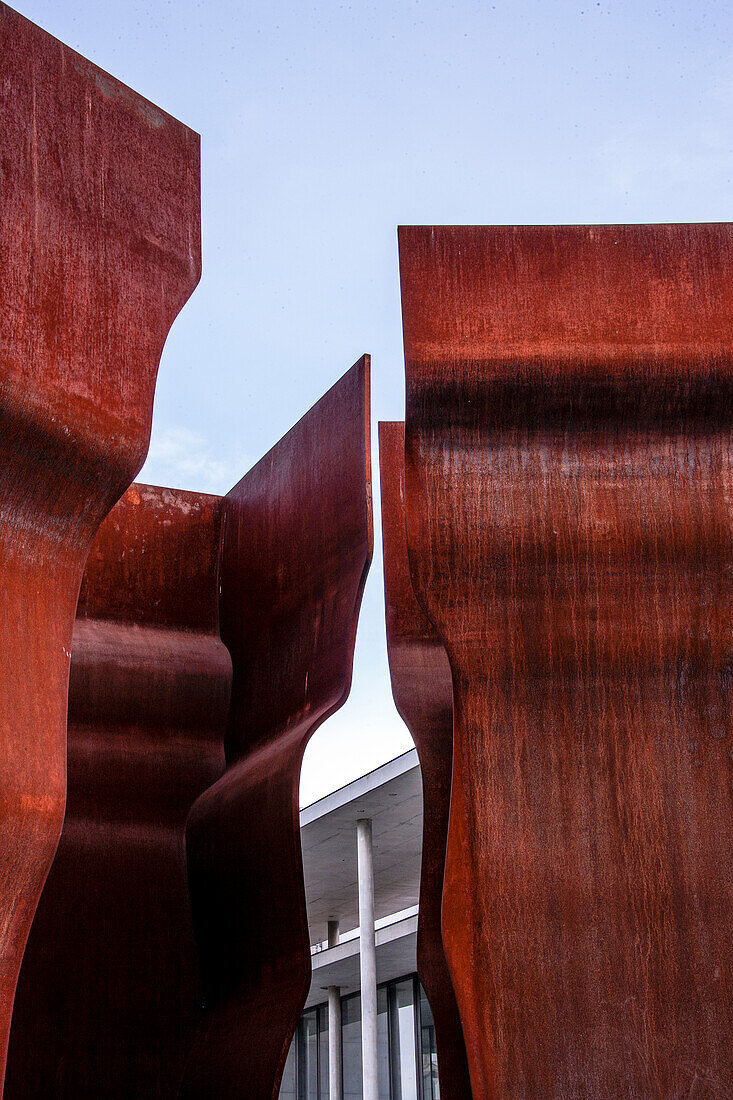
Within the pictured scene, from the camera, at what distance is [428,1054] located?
59.2 feet

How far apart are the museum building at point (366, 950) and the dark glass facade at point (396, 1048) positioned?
15mm

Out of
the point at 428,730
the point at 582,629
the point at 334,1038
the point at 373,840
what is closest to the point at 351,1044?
the point at 334,1038

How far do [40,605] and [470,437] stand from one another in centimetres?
248

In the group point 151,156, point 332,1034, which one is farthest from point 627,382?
point 332,1034

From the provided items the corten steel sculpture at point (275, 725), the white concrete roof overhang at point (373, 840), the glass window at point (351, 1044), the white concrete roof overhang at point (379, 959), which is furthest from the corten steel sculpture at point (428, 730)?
the glass window at point (351, 1044)

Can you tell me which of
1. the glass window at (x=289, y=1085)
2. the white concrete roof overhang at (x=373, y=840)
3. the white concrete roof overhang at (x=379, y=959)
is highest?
the white concrete roof overhang at (x=373, y=840)

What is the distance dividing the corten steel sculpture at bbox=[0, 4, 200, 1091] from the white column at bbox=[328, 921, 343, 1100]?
15.5 metres

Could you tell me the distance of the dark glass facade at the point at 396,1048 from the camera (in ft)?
59.1

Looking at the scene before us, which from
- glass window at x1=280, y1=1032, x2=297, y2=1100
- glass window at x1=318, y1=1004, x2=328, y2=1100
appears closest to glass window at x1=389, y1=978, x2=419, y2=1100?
glass window at x1=318, y1=1004, x2=328, y2=1100

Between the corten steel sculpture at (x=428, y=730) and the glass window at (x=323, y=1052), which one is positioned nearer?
the corten steel sculpture at (x=428, y=730)

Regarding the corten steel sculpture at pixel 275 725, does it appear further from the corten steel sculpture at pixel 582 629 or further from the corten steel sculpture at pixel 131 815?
the corten steel sculpture at pixel 582 629

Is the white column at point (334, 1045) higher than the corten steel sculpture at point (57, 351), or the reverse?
the corten steel sculpture at point (57, 351)

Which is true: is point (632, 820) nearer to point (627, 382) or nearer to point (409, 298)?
point (627, 382)

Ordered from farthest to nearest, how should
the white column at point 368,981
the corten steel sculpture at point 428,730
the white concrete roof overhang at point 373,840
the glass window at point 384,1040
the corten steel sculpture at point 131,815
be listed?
the glass window at point 384,1040 → the white column at point 368,981 → the white concrete roof overhang at point 373,840 → the corten steel sculpture at point 428,730 → the corten steel sculpture at point 131,815
